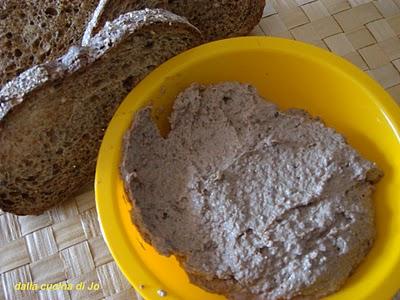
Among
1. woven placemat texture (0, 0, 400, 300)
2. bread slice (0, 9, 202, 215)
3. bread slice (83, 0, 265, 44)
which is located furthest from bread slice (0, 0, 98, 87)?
woven placemat texture (0, 0, 400, 300)

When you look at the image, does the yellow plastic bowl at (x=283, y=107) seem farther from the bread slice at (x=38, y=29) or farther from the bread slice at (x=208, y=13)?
the bread slice at (x=38, y=29)

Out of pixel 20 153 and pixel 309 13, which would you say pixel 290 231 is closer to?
pixel 20 153

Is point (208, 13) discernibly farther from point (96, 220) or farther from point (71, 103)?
point (96, 220)

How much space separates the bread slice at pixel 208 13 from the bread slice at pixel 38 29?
10 centimetres

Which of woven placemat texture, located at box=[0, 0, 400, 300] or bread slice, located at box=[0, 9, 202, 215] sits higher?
bread slice, located at box=[0, 9, 202, 215]

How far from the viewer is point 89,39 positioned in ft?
3.81

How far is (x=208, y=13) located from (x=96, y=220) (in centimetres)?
53

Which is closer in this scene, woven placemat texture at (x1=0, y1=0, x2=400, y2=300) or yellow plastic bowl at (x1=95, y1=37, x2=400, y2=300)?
yellow plastic bowl at (x1=95, y1=37, x2=400, y2=300)

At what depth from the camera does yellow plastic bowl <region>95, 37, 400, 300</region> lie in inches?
41.3

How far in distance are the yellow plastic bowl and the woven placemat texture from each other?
19 centimetres

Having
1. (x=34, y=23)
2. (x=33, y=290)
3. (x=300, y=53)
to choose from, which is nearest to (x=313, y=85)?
(x=300, y=53)

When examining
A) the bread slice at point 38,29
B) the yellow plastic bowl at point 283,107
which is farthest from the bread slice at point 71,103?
the bread slice at point 38,29

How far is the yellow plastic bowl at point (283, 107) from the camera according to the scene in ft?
3.44

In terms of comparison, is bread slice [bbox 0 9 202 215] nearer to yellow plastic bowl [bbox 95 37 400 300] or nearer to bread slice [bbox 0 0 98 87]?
yellow plastic bowl [bbox 95 37 400 300]
